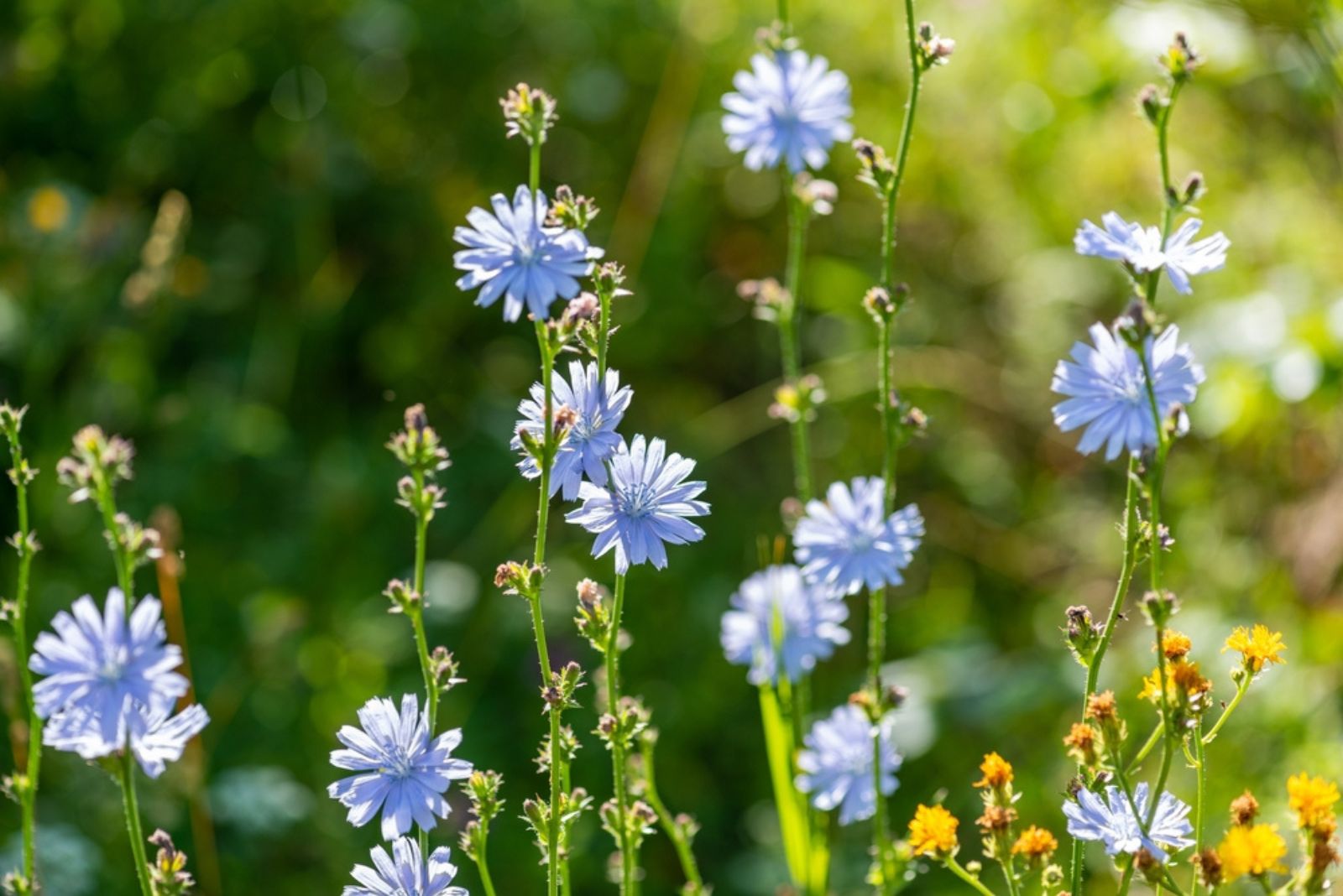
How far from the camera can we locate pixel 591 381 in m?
1.28

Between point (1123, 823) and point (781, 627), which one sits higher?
point (781, 627)

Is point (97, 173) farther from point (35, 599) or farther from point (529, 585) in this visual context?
point (529, 585)

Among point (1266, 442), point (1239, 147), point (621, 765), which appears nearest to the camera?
point (621, 765)

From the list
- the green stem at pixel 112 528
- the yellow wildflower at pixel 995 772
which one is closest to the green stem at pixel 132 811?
the green stem at pixel 112 528

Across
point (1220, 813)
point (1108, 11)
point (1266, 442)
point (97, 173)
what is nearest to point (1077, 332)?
point (1266, 442)

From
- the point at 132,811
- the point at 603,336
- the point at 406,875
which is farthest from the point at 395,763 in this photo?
the point at 603,336

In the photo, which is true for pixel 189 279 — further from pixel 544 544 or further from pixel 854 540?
pixel 854 540

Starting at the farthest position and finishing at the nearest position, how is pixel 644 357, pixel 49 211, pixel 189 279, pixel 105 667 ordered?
pixel 644 357, pixel 189 279, pixel 49 211, pixel 105 667

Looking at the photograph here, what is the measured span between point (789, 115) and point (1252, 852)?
0.90 m

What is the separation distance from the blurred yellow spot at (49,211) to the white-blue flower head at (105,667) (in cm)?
262

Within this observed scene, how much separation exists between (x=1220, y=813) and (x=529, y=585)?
211cm

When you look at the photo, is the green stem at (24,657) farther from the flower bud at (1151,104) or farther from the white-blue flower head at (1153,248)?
the flower bud at (1151,104)

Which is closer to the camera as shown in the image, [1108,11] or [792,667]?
[792,667]

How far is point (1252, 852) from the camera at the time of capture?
3.64ft
